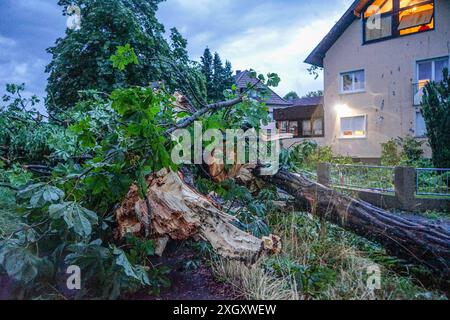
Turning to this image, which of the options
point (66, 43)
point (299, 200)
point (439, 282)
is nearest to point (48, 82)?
point (66, 43)

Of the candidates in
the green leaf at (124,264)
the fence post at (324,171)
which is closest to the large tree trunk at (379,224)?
the green leaf at (124,264)

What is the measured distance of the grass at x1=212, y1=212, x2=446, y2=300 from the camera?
1.33 meters

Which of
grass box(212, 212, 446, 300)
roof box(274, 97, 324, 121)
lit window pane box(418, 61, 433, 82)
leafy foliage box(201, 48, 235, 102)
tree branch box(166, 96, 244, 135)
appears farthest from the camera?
roof box(274, 97, 324, 121)

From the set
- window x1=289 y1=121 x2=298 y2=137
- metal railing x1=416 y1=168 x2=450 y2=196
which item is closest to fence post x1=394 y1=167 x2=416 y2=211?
metal railing x1=416 y1=168 x2=450 y2=196

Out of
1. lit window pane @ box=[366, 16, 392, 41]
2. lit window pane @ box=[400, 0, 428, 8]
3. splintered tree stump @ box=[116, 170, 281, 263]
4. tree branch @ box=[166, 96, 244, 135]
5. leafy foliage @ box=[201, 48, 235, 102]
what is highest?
lit window pane @ box=[400, 0, 428, 8]

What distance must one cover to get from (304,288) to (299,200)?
92 cm

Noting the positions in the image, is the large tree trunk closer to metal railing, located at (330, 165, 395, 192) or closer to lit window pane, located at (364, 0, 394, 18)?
metal railing, located at (330, 165, 395, 192)

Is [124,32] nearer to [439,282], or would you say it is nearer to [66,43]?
[66,43]

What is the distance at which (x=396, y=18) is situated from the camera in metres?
9.12

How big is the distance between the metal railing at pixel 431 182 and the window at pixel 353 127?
5.32m

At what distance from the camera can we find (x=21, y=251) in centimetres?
116

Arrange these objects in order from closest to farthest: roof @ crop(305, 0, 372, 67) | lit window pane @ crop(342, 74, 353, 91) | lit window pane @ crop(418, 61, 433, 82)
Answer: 1. lit window pane @ crop(418, 61, 433, 82)
2. roof @ crop(305, 0, 372, 67)
3. lit window pane @ crop(342, 74, 353, 91)

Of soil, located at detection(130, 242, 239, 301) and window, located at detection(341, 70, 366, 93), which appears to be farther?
Answer: window, located at detection(341, 70, 366, 93)

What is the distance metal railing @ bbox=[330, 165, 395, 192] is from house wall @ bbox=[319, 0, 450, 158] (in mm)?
4555
